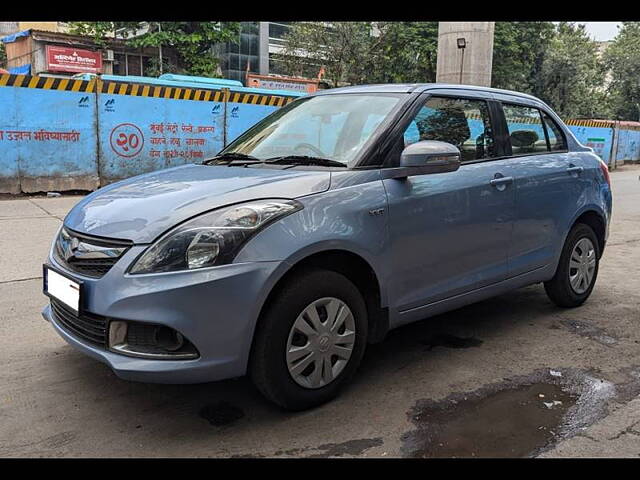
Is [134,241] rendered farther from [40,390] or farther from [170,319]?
[40,390]

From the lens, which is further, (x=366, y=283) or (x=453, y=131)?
(x=453, y=131)

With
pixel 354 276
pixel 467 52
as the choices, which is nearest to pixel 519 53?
pixel 467 52

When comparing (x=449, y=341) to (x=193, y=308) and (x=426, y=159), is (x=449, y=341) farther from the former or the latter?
(x=193, y=308)

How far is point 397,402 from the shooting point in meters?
3.15

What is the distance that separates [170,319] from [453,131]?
87.6 inches

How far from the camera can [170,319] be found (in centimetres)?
254

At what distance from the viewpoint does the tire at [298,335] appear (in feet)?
8.98

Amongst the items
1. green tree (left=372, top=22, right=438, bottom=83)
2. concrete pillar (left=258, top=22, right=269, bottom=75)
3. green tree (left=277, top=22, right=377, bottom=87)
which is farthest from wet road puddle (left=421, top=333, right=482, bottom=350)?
concrete pillar (left=258, top=22, right=269, bottom=75)

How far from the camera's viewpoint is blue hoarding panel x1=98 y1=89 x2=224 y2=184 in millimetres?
11008

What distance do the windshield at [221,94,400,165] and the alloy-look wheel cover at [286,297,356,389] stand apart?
0.87 meters

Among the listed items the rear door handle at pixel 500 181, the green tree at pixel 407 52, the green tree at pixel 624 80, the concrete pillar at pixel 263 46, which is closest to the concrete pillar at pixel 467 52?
the green tree at pixel 407 52

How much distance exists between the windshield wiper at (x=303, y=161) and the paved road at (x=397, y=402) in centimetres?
127

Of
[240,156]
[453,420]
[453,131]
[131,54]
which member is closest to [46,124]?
[240,156]

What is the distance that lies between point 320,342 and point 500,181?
1.78 m
